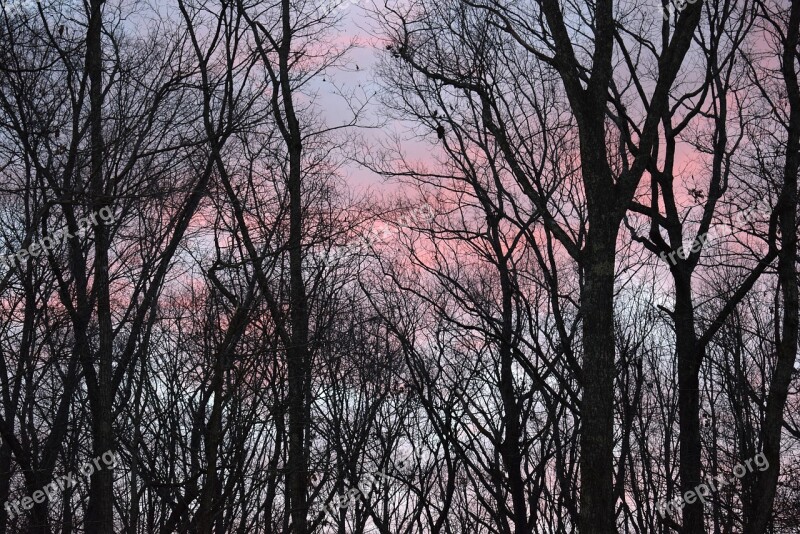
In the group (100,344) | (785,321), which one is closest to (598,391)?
(785,321)

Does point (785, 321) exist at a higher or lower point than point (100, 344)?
lower

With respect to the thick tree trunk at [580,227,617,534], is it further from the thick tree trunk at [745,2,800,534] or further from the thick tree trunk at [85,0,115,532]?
the thick tree trunk at [85,0,115,532]

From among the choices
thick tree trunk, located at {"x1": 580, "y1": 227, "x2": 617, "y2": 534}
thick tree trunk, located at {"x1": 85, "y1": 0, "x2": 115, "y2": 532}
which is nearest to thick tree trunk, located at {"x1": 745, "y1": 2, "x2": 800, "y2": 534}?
thick tree trunk, located at {"x1": 580, "y1": 227, "x2": 617, "y2": 534}

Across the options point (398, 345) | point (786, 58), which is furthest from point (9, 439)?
point (786, 58)

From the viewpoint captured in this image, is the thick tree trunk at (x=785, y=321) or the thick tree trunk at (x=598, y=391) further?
the thick tree trunk at (x=785, y=321)

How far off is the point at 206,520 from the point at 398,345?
970 centimetres

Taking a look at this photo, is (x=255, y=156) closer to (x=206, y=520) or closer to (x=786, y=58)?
(x=206, y=520)

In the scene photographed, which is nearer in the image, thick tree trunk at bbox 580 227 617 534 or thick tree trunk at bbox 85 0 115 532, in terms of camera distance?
thick tree trunk at bbox 580 227 617 534

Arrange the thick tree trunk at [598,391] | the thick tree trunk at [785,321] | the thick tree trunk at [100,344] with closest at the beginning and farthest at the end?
the thick tree trunk at [598,391]
the thick tree trunk at [785,321]
the thick tree trunk at [100,344]

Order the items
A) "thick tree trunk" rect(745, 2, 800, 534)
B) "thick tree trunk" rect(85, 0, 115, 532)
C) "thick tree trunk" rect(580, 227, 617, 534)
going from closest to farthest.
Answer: "thick tree trunk" rect(580, 227, 617, 534) → "thick tree trunk" rect(745, 2, 800, 534) → "thick tree trunk" rect(85, 0, 115, 532)

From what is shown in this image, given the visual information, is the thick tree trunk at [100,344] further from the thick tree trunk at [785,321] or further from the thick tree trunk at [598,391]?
the thick tree trunk at [785,321]

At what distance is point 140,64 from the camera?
33.5ft

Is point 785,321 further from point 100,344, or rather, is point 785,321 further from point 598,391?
point 100,344

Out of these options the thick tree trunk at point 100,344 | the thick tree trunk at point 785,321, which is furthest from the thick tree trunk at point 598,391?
the thick tree trunk at point 100,344
